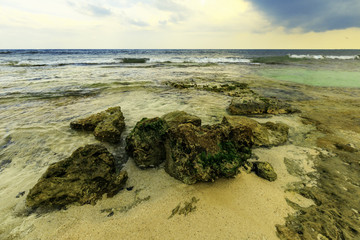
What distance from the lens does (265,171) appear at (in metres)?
2.88

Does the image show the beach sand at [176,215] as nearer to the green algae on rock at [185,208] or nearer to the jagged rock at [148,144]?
the green algae on rock at [185,208]

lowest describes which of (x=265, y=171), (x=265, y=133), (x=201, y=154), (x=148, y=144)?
(x=265, y=171)

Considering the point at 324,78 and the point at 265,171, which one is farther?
the point at 324,78

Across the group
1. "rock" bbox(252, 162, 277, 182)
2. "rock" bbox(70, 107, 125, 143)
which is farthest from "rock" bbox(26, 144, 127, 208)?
"rock" bbox(252, 162, 277, 182)

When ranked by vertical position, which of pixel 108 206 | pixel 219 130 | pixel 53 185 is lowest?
pixel 108 206

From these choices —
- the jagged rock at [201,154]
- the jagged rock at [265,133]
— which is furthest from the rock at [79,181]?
the jagged rock at [265,133]

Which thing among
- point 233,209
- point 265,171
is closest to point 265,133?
point 265,171

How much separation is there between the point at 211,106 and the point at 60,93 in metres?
7.36

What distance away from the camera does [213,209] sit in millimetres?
2287

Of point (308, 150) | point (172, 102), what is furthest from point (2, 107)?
point (308, 150)

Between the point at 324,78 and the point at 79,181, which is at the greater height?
the point at 324,78

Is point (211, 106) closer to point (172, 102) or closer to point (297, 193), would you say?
point (172, 102)

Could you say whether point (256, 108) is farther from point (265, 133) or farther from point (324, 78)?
point (324, 78)

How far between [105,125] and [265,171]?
11.6ft
